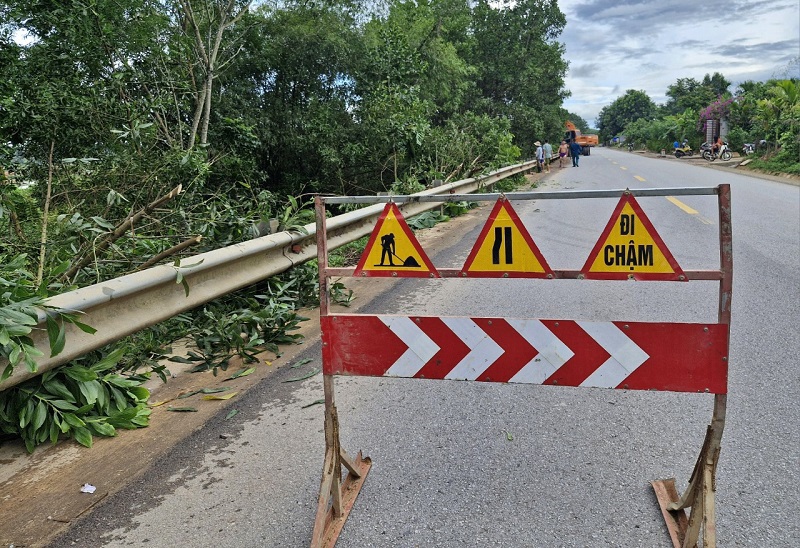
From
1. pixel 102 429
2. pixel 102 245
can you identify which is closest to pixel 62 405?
pixel 102 429

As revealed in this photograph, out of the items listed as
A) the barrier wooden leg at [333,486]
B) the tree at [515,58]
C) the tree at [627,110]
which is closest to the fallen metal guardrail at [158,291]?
the barrier wooden leg at [333,486]

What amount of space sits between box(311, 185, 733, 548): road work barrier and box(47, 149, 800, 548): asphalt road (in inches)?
7.4

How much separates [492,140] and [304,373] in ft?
48.2

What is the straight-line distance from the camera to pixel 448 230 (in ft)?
34.6

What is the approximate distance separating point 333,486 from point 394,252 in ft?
3.30

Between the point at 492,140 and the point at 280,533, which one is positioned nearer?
the point at 280,533

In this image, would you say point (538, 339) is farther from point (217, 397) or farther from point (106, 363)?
point (106, 363)

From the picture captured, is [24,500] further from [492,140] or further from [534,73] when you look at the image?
[534,73]

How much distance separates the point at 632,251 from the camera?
8.23ft

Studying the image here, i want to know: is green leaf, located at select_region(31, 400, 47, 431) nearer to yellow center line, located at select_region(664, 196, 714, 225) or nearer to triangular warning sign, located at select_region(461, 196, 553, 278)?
triangular warning sign, located at select_region(461, 196, 553, 278)

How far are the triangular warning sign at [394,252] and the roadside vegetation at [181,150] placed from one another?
56.4 inches

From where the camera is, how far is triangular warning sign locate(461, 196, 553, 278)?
2.60 metres

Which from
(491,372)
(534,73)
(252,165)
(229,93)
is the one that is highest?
(534,73)

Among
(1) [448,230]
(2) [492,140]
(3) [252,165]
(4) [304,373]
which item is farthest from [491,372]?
(2) [492,140]
